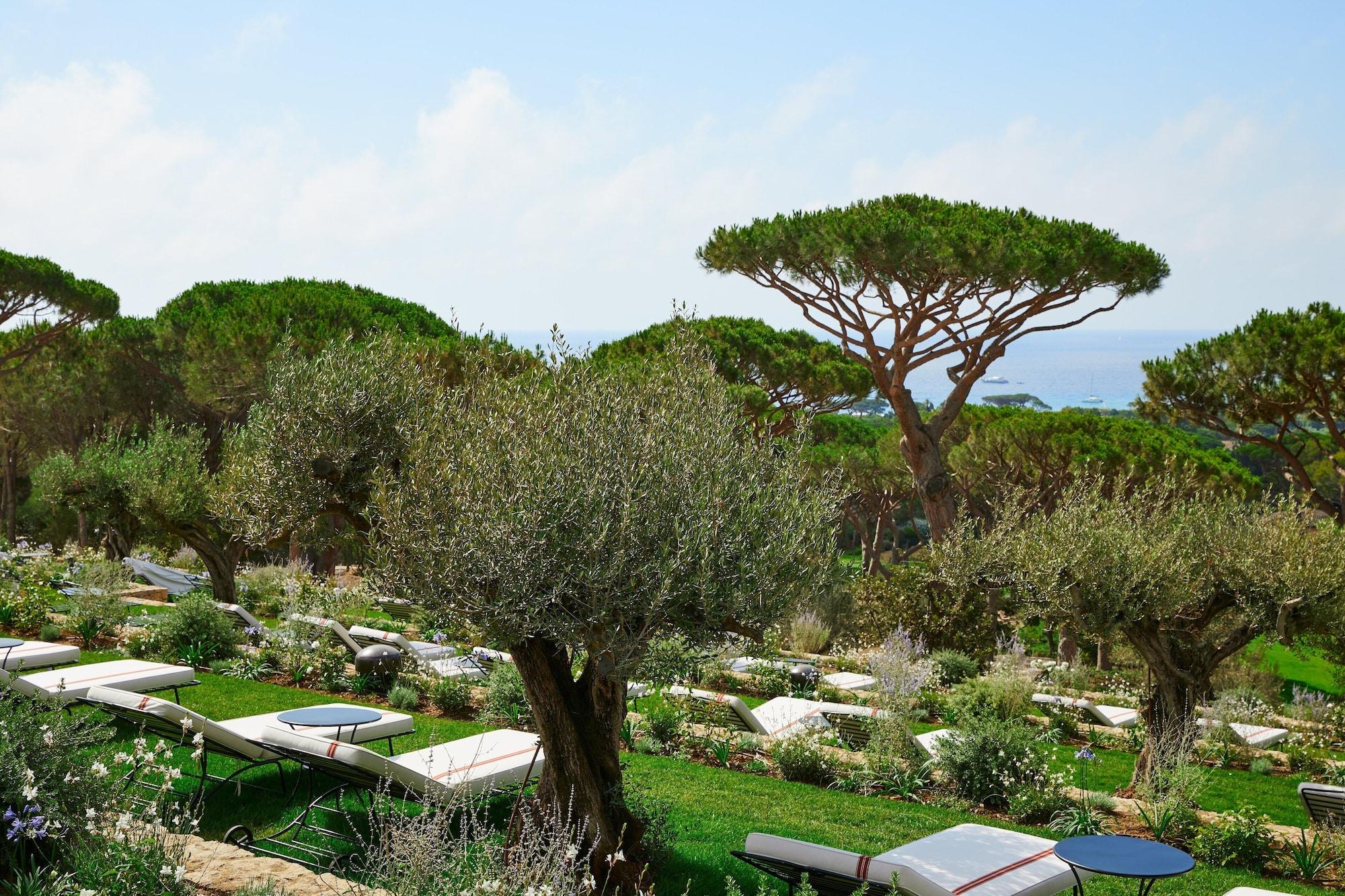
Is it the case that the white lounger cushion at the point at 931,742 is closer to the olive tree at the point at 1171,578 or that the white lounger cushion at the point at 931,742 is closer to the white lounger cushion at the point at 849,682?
the olive tree at the point at 1171,578

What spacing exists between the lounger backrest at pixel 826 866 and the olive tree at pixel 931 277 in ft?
48.9

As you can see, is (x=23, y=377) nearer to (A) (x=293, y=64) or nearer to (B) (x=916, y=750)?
(A) (x=293, y=64)

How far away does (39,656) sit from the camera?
32.6 ft

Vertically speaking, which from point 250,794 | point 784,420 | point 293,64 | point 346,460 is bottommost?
point 250,794

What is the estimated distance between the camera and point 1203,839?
7.38 m

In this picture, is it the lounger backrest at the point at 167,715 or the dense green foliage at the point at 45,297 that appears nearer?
the lounger backrest at the point at 167,715

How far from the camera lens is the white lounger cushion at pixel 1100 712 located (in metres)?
12.6

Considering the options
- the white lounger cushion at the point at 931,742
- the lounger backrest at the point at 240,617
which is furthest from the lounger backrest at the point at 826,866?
the lounger backrest at the point at 240,617

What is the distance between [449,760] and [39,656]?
18.2 feet

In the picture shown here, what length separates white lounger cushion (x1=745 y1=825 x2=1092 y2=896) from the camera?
482 cm

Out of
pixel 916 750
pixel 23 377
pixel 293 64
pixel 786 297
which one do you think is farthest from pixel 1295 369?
pixel 23 377

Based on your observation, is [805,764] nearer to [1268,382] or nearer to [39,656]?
[39,656]

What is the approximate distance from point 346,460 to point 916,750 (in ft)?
18.3

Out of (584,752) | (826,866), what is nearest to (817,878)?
(826,866)
